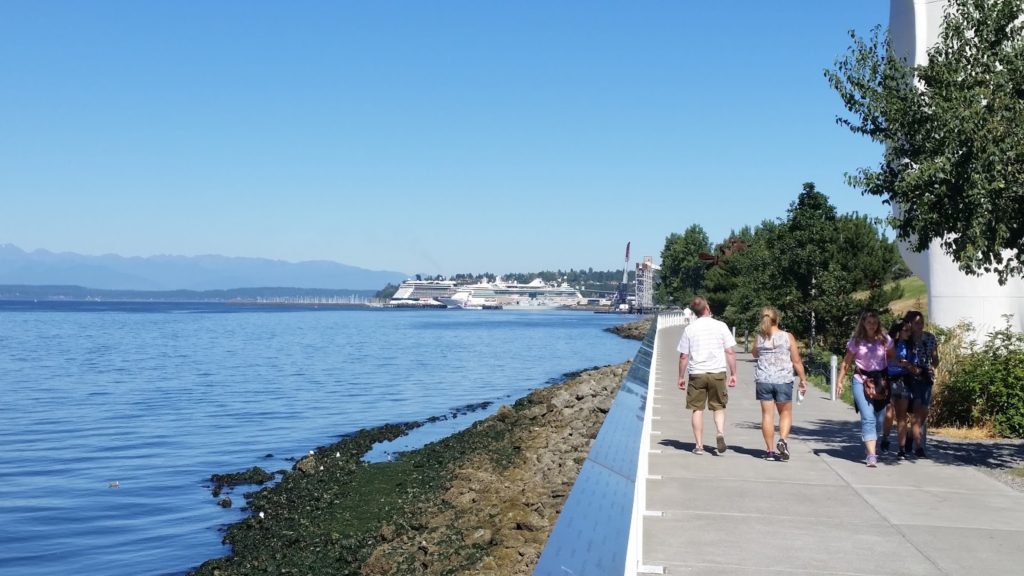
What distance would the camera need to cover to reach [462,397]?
126 ft

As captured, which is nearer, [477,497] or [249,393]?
[477,497]

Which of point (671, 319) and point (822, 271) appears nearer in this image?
point (822, 271)

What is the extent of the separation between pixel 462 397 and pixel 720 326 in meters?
27.2

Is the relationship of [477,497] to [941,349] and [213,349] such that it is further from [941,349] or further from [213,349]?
[213,349]

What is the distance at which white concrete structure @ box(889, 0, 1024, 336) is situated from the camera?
56.4 feet

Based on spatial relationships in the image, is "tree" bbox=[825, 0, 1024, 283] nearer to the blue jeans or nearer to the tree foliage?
the blue jeans

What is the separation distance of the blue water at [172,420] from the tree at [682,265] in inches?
1761

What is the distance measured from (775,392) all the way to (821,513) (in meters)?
3.22

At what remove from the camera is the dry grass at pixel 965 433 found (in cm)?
1334

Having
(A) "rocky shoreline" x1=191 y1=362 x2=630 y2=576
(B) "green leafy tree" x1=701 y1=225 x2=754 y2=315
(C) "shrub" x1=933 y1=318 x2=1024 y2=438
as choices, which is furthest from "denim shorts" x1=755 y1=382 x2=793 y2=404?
(B) "green leafy tree" x1=701 y1=225 x2=754 y2=315

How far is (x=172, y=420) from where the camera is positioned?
30391mm

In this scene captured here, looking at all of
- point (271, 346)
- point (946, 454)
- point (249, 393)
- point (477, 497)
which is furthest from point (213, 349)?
point (946, 454)

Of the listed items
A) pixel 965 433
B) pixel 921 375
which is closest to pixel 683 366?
pixel 921 375

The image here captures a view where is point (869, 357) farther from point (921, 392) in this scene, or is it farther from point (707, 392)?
point (707, 392)
